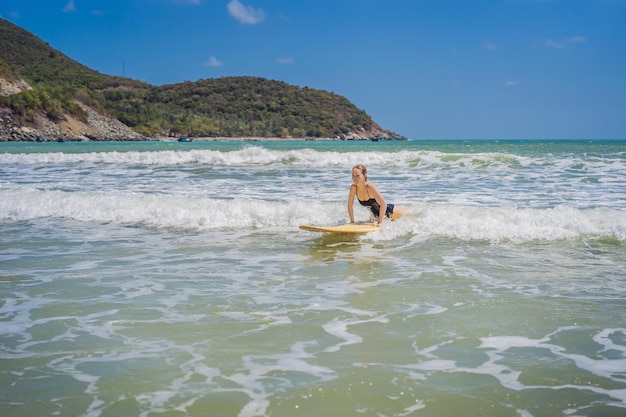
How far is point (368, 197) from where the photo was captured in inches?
395

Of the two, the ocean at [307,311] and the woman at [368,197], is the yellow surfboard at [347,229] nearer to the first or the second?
the ocean at [307,311]

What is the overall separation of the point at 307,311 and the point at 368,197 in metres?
4.94

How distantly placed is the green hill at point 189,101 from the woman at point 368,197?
94.4m

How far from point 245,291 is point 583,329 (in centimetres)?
316

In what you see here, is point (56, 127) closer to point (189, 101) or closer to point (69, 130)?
point (69, 130)

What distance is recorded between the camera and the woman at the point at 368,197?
9680 mm

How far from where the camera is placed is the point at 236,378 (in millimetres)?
3846

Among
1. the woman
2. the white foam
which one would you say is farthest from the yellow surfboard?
the woman

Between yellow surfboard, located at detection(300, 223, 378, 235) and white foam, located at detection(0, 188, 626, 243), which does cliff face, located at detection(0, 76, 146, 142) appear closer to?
white foam, located at detection(0, 188, 626, 243)

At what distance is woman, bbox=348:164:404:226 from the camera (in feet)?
31.8

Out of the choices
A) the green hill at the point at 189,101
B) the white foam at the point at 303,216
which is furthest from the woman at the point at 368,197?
the green hill at the point at 189,101

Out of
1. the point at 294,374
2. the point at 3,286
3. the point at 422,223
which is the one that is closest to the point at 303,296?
the point at 294,374

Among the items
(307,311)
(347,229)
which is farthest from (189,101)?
(307,311)

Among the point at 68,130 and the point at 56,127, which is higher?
the point at 56,127
